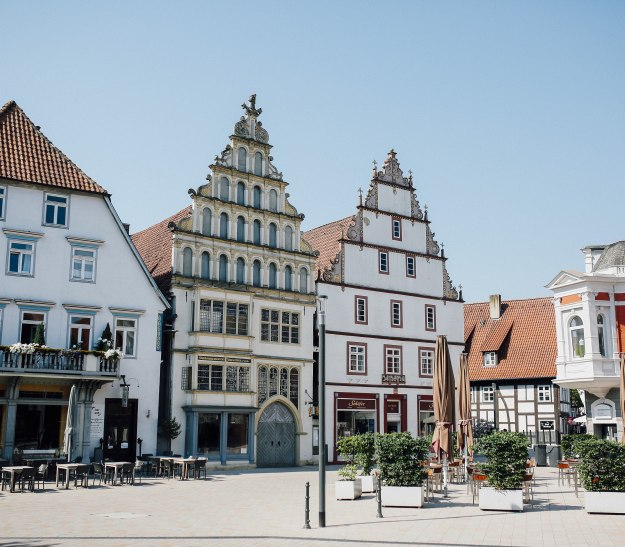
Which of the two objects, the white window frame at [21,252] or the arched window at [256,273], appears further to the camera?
the arched window at [256,273]

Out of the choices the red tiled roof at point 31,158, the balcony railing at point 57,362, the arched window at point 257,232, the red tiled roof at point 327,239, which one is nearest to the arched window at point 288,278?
the arched window at point 257,232

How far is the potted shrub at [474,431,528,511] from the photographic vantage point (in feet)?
64.4

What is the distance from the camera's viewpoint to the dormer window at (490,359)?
5522cm

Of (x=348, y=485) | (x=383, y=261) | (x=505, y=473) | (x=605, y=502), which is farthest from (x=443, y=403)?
(x=383, y=261)

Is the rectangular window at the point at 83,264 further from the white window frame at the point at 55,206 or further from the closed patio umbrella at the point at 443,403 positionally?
the closed patio umbrella at the point at 443,403

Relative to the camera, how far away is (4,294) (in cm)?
3066

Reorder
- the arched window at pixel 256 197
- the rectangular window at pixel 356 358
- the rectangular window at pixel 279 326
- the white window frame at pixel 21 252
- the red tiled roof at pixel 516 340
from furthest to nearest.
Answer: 1. the red tiled roof at pixel 516 340
2. the rectangular window at pixel 356 358
3. the arched window at pixel 256 197
4. the rectangular window at pixel 279 326
5. the white window frame at pixel 21 252

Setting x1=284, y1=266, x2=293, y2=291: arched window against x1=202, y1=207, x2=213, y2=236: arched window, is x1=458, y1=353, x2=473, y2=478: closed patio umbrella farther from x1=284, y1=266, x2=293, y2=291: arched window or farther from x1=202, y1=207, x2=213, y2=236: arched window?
x1=202, y1=207, x2=213, y2=236: arched window

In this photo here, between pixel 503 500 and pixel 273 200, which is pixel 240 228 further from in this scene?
pixel 503 500

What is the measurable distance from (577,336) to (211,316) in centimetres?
1771

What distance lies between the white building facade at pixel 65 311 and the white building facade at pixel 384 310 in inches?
458

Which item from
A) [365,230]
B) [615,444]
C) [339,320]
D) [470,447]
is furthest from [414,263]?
[615,444]

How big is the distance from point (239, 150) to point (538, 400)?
27712 millimetres

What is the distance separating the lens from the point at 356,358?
43.0 metres
